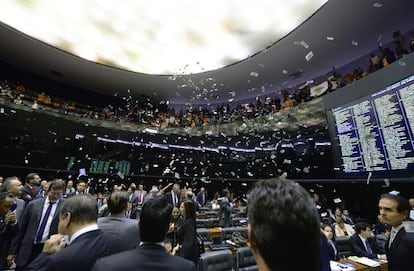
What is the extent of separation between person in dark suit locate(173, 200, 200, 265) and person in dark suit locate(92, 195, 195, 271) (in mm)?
1544

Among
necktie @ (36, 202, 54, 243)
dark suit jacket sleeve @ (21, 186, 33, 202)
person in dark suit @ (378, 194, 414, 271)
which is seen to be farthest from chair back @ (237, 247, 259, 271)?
dark suit jacket sleeve @ (21, 186, 33, 202)

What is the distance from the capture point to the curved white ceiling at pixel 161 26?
8180mm

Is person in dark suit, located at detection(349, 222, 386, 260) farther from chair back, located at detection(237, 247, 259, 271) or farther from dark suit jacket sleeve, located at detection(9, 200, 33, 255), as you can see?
dark suit jacket sleeve, located at detection(9, 200, 33, 255)

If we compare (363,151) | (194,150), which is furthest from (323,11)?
(194,150)

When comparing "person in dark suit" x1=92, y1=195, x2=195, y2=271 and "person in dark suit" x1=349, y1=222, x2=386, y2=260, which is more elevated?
"person in dark suit" x1=92, y1=195, x2=195, y2=271

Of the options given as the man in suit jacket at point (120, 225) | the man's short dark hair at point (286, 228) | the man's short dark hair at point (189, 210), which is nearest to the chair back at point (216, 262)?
the man's short dark hair at point (189, 210)

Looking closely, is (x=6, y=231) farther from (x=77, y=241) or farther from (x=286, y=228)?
(x=286, y=228)

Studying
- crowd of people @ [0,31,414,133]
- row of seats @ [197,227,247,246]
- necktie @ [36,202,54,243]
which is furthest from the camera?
crowd of people @ [0,31,414,133]

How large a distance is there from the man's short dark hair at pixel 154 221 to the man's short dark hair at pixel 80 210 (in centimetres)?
37

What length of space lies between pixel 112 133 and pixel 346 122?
1107 centimetres

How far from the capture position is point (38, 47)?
10914 mm

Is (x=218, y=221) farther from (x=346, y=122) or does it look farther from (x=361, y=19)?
(x=361, y=19)

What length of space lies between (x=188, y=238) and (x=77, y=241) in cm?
168

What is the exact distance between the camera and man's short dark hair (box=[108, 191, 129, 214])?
2.19 metres
